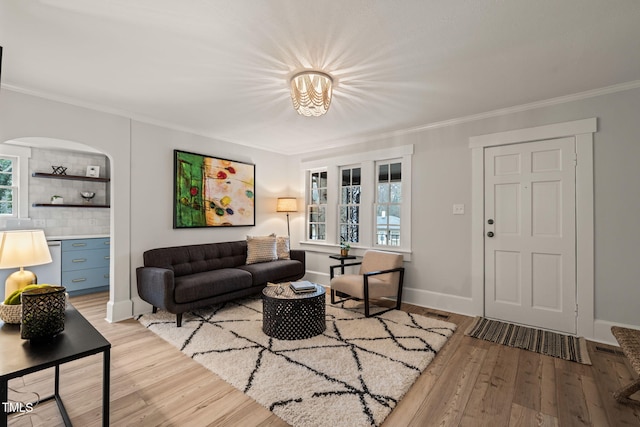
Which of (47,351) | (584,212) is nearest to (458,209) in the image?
(584,212)

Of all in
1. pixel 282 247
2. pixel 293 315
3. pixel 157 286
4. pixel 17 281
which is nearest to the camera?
pixel 17 281

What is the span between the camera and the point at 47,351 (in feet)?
4.34

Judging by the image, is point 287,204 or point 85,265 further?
point 287,204

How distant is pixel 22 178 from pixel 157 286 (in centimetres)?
319

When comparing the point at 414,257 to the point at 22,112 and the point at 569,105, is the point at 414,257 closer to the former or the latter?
the point at 569,105

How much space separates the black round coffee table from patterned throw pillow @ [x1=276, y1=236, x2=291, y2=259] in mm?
1673

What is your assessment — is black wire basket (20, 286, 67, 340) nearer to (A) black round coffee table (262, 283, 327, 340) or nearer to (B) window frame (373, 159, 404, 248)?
(A) black round coffee table (262, 283, 327, 340)

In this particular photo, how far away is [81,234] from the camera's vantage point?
4855 mm

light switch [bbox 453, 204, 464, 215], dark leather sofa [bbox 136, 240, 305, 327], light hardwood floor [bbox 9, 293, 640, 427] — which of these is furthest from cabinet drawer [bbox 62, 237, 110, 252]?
light switch [bbox 453, 204, 464, 215]

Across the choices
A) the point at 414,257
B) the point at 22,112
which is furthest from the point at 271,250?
the point at 22,112

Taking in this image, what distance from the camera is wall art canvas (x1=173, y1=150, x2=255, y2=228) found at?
401cm

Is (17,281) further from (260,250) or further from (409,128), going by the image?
(409,128)

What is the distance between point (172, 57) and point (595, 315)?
443 centimetres

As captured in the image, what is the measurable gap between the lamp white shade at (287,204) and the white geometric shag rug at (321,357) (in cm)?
192
